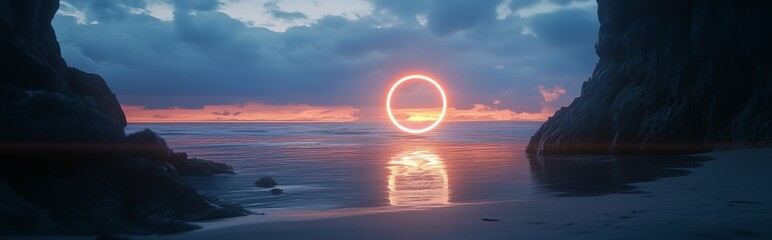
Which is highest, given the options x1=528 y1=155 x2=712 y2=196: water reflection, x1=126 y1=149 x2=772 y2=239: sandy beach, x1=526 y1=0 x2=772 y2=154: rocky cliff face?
x1=526 y1=0 x2=772 y2=154: rocky cliff face

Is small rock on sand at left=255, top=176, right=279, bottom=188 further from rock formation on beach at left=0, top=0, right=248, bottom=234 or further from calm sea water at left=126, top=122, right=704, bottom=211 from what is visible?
rock formation on beach at left=0, top=0, right=248, bottom=234

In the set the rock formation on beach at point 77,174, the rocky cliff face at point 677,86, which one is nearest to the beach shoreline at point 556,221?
the rock formation on beach at point 77,174

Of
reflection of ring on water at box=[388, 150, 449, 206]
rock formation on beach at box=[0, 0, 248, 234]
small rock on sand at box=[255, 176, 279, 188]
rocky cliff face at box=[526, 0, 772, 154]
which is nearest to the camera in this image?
rock formation on beach at box=[0, 0, 248, 234]

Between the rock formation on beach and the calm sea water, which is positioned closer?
the rock formation on beach

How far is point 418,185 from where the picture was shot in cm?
1219

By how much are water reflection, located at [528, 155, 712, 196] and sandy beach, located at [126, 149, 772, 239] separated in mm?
1971

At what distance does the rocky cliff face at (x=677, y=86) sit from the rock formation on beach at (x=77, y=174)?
633 inches

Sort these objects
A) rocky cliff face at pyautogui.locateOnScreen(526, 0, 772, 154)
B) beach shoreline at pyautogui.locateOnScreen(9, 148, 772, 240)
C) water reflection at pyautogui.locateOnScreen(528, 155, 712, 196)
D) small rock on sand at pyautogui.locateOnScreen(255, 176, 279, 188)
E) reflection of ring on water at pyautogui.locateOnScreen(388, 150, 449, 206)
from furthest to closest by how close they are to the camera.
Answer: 1. rocky cliff face at pyautogui.locateOnScreen(526, 0, 772, 154)
2. small rock on sand at pyautogui.locateOnScreen(255, 176, 279, 188)
3. water reflection at pyautogui.locateOnScreen(528, 155, 712, 196)
4. reflection of ring on water at pyautogui.locateOnScreen(388, 150, 449, 206)
5. beach shoreline at pyautogui.locateOnScreen(9, 148, 772, 240)

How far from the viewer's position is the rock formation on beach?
5.91 m

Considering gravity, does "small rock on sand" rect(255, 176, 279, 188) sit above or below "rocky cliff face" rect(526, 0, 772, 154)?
below

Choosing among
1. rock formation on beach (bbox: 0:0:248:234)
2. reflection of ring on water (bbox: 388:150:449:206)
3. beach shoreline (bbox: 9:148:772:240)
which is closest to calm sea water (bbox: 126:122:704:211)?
reflection of ring on water (bbox: 388:150:449:206)

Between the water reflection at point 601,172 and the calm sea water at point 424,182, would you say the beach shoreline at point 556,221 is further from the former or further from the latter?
the water reflection at point 601,172

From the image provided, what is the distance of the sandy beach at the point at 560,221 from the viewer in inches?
213

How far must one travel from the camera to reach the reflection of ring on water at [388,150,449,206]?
9.66m
